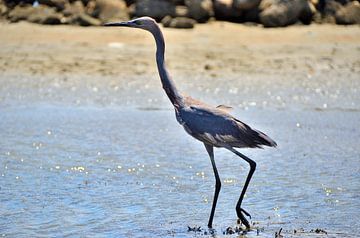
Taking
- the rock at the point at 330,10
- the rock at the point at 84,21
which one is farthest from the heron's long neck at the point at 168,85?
the rock at the point at 330,10

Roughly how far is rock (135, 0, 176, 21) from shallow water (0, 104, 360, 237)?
5528 millimetres

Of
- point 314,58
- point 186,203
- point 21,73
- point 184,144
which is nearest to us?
point 186,203

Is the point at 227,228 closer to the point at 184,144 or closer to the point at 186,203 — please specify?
the point at 186,203

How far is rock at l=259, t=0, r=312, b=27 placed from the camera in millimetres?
16469

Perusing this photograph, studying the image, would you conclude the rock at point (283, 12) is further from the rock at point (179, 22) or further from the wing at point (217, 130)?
the wing at point (217, 130)

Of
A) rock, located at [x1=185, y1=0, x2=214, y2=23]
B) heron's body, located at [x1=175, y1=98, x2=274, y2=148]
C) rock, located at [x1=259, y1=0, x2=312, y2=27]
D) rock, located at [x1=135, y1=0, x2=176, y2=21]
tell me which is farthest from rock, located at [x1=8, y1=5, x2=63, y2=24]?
heron's body, located at [x1=175, y1=98, x2=274, y2=148]

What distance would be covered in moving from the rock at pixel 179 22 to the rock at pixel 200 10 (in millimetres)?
395

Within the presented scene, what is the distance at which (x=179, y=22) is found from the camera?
52.7 ft

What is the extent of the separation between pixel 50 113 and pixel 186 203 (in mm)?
4666

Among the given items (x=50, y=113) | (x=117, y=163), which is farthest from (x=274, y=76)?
(x=117, y=163)

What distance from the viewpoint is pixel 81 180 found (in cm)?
766

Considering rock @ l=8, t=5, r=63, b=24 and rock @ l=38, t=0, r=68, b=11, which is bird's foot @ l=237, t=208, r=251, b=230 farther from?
rock @ l=38, t=0, r=68, b=11

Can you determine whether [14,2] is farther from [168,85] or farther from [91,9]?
[168,85]

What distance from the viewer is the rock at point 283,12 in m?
16.5
